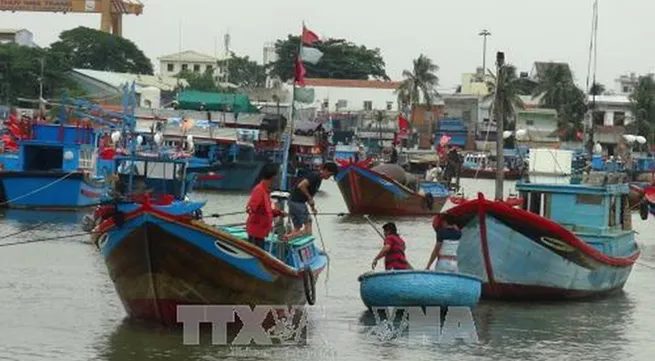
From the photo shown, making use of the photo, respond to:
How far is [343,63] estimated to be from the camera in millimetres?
135250

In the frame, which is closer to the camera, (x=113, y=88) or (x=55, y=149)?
(x=55, y=149)

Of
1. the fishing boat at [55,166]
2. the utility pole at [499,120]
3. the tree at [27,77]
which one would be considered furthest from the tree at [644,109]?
the utility pole at [499,120]

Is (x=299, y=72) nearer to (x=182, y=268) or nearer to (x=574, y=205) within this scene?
(x=574, y=205)

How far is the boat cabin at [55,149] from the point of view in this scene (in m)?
40.7

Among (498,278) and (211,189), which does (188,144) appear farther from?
(498,278)

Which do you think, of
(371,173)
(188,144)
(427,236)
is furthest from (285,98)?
(427,236)

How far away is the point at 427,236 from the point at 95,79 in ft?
234

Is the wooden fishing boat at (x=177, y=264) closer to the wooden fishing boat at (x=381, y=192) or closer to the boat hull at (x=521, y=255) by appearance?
the boat hull at (x=521, y=255)

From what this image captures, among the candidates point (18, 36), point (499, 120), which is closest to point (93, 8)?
point (18, 36)

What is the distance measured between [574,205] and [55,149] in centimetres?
2131

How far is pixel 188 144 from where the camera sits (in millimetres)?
54250

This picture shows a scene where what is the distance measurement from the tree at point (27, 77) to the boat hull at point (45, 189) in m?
52.8

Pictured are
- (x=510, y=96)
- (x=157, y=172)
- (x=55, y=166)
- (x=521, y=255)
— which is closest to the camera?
(x=521, y=255)

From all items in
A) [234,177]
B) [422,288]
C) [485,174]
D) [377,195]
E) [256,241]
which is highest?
[256,241]
